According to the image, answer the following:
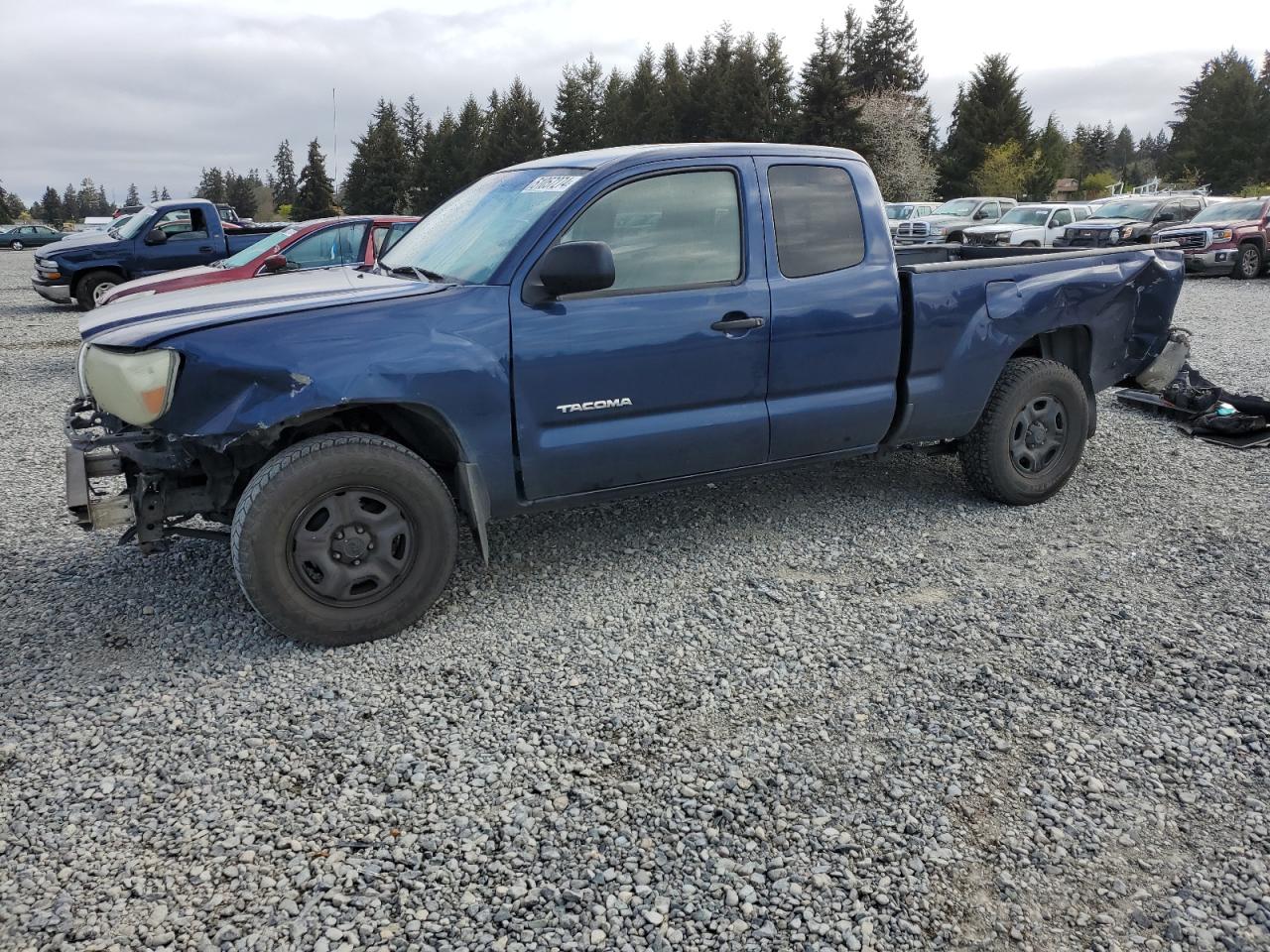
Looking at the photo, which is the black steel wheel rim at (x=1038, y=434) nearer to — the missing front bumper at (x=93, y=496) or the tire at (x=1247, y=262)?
the missing front bumper at (x=93, y=496)

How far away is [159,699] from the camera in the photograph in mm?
3422

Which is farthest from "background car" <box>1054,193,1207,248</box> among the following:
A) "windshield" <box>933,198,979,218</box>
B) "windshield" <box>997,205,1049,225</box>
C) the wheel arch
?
the wheel arch

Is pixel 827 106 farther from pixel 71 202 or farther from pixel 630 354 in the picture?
pixel 71 202

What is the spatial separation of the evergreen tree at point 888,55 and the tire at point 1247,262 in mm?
49404

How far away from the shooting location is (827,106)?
46.6m

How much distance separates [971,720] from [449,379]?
224 cm

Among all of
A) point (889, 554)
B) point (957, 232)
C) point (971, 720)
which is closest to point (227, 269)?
point (889, 554)

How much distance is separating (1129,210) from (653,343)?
71.1 ft

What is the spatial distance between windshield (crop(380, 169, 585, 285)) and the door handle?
0.86 metres

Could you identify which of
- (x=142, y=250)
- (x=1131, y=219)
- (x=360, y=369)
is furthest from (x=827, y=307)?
(x=1131, y=219)

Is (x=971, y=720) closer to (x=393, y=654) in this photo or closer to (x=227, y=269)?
(x=393, y=654)

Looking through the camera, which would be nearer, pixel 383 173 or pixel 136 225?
pixel 136 225

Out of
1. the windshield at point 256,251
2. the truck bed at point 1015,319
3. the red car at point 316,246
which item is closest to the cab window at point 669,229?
the truck bed at point 1015,319

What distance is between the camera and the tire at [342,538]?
3.59 metres
